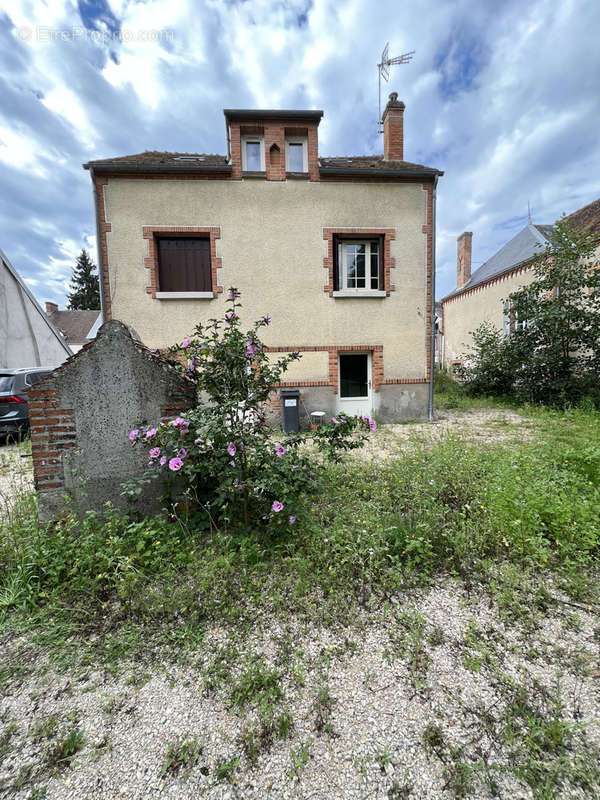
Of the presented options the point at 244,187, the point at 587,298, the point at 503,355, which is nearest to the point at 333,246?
the point at 244,187

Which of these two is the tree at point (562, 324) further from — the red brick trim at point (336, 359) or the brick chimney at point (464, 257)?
the brick chimney at point (464, 257)

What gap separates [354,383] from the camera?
8867 millimetres

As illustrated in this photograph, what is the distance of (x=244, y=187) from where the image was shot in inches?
310

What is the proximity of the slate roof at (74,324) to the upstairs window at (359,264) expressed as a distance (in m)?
25.7

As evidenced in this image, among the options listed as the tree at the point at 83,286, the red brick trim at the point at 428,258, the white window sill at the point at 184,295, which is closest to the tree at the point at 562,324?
the red brick trim at the point at 428,258

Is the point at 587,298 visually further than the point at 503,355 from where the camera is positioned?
No

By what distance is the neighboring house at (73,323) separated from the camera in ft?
88.5

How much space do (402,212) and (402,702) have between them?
940cm

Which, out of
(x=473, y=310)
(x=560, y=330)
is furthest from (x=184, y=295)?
(x=473, y=310)

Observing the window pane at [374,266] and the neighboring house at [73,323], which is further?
the neighboring house at [73,323]

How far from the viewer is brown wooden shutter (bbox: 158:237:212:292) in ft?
26.3

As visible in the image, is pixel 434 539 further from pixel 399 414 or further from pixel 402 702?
pixel 399 414

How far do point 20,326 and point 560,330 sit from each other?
755 inches

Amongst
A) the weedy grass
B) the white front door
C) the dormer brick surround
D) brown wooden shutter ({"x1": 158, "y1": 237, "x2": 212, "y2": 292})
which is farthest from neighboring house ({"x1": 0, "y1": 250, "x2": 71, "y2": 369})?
the weedy grass
